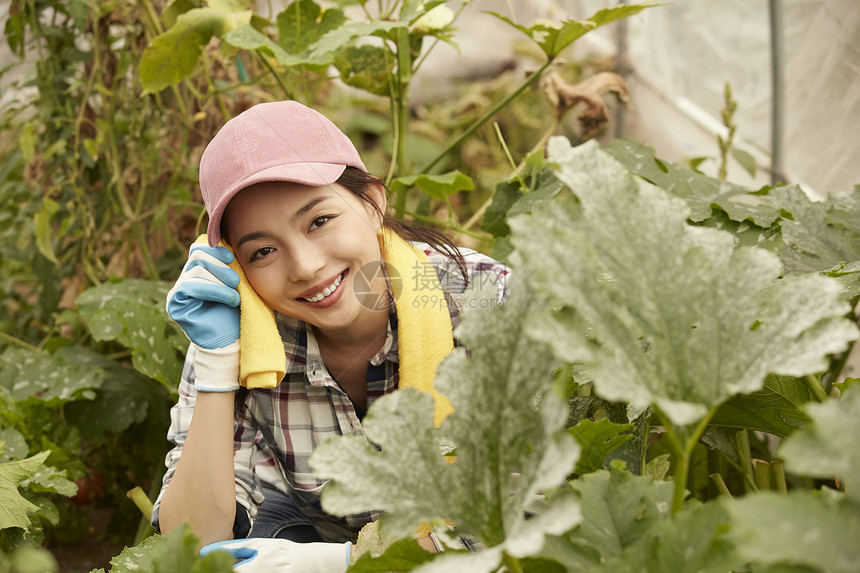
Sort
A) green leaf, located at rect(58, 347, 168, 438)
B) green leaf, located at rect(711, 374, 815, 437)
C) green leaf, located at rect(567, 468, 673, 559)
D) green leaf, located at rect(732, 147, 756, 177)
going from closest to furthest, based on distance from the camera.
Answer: green leaf, located at rect(567, 468, 673, 559), green leaf, located at rect(711, 374, 815, 437), green leaf, located at rect(58, 347, 168, 438), green leaf, located at rect(732, 147, 756, 177)

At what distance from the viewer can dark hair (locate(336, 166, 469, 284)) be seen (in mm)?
953

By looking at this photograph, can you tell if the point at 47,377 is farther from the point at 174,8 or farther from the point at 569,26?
the point at 569,26

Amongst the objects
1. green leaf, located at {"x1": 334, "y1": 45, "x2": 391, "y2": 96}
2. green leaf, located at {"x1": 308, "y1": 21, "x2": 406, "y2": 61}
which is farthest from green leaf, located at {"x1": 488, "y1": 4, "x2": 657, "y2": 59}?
green leaf, located at {"x1": 334, "y1": 45, "x2": 391, "y2": 96}

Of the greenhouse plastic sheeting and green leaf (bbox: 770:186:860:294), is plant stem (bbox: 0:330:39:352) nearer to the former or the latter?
the greenhouse plastic sheeting

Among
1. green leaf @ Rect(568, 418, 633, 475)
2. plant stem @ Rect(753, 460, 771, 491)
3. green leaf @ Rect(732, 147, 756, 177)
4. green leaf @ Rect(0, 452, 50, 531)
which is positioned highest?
green leaf @ Rect(568, 418, 633, 475)

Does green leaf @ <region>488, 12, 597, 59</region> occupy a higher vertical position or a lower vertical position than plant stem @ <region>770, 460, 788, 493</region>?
higher

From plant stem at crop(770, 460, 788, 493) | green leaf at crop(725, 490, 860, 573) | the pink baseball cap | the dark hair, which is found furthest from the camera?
the dark hair

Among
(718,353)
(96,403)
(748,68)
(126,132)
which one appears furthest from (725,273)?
(748,68)

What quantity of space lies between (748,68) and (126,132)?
1.63m

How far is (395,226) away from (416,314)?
0.15 metres

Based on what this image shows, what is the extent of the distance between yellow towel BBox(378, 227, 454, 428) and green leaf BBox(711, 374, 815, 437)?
1.26 ft

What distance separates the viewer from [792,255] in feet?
2.77

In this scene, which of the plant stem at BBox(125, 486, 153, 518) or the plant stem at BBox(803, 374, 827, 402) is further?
the plant stem at BBox(125, 486, 153, 518)

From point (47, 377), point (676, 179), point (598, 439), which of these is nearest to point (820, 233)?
point (676, 179)
